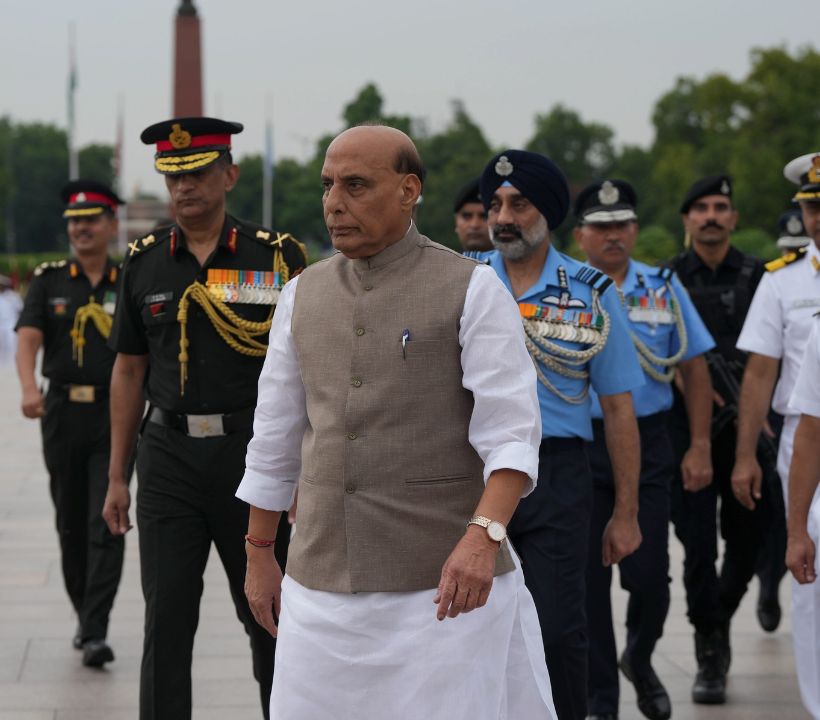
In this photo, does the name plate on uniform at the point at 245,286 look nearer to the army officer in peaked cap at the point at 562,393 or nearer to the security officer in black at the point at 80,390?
the army officer in peaked cap at the point at 562,393

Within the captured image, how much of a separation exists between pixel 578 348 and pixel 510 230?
448 mm

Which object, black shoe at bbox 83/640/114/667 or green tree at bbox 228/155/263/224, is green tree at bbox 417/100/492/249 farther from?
black shoe at bbox 83/640/114/667

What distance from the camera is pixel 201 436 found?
17.0ft

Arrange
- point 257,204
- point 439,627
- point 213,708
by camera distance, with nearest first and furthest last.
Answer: point 439,627 < point 213,708 < point 257,204

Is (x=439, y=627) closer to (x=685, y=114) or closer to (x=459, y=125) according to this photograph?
(x=685, y=114)

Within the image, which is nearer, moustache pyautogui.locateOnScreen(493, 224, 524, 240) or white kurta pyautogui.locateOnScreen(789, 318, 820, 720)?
white kurta pyautogui.locateOnScreen(789, 318, 820, 720)

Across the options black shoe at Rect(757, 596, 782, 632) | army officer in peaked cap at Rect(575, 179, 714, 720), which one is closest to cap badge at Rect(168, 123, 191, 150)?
army officer in peaked cap at Rect(575, 179, 714, 720)

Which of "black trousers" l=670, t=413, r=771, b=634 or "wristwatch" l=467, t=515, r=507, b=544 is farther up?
"wristwatch" l=467, t=515, r=507, b=544

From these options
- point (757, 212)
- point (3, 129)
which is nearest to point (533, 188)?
point (757, 212)

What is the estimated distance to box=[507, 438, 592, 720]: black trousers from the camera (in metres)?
4.95

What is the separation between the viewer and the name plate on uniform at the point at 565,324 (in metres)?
5.18

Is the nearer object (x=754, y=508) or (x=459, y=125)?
(x=754, y=508)

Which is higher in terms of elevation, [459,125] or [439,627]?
[459,125]

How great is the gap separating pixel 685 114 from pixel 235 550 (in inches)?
3187
